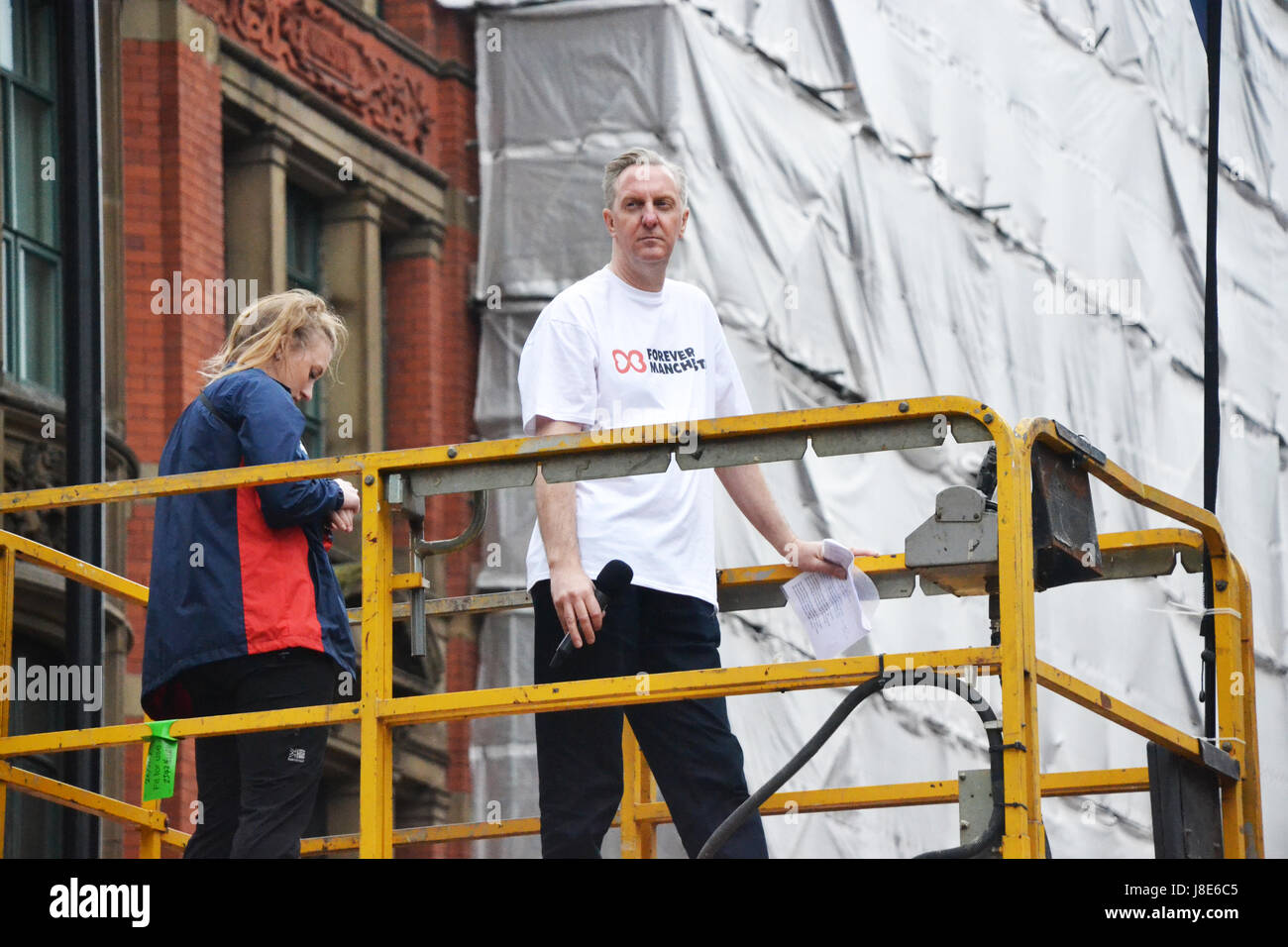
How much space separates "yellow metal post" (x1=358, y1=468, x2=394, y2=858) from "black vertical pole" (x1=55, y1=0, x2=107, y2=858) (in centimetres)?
391

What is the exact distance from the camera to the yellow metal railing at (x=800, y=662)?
4.93 metres

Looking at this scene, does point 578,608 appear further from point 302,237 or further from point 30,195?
point 302,237

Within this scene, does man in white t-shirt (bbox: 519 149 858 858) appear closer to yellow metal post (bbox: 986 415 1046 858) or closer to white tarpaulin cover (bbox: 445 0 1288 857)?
yellow metal post (bbox: 986 415 1046 858)

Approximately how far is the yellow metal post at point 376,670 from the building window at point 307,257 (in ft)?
38.3

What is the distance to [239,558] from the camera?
5.79 m

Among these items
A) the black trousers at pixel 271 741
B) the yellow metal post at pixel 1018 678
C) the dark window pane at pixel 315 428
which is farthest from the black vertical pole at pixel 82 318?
the dark window pane at pixel 315 428

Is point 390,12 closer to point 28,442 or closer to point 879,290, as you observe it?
point 879,290

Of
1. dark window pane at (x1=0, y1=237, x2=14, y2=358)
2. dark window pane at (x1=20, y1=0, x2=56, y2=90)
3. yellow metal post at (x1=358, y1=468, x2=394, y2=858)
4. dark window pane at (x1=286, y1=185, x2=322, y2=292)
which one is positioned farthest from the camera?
dark window pane at (x1=286, y1=185, x2=322, y2=292)

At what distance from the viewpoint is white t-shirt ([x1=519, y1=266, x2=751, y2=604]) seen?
19.2 feet

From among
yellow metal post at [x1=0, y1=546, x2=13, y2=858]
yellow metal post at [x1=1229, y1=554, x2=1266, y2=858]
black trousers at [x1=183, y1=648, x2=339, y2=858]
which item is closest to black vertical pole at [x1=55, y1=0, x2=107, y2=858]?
yellow metal post at [x1=0, y1=546, x2=13, y2=858]

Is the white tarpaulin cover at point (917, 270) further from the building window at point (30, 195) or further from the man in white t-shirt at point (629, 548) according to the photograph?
the man in white t-shirt at point (629, 548)
